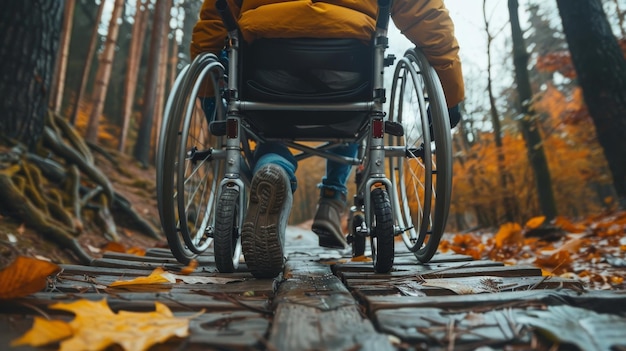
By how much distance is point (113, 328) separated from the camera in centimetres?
65

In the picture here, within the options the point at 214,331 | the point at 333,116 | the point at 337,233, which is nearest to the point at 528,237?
the point at 337,233

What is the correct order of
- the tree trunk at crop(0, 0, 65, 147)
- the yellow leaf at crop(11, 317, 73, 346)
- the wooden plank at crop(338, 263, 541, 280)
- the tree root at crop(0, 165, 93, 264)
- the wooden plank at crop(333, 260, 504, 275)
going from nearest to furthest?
the yellow leaf at crop(11, 317, 73, 346) < the wooden plank at crop(338, 263, 541, 280) < the wooden plank at crop(333, 260, 504, 275) < the tree root at crop(0, 165, 93, 264) < the tree trunk at crop(0, 0, 65, 147)

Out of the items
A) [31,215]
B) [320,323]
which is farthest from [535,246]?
[31,215]

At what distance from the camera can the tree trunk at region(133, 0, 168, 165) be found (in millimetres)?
9195

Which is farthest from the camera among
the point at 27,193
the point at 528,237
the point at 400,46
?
the point at 528,237

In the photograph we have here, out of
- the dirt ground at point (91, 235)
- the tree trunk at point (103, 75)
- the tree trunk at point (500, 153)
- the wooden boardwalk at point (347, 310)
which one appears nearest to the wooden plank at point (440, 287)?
the wooden boardwalk at point (347, 310)

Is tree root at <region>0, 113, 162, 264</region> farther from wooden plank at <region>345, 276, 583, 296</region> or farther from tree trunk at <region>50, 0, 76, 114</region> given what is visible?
tree trunk at <region>50, 0, 76, 114</region>

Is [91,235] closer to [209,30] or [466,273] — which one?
[209,30]

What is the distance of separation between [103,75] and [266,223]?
8108 mm

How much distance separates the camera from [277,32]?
1.42 meters

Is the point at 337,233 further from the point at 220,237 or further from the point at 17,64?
the point at 17,64

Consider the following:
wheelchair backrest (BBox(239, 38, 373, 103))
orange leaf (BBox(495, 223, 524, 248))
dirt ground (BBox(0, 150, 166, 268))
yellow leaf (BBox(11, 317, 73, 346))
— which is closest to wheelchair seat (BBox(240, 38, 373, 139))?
wheelchair backrest (BBox(239, 38, 373, 103))

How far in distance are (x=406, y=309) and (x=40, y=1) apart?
316 centimetres

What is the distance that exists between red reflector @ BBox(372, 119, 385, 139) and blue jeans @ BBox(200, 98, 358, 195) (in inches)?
13.7
